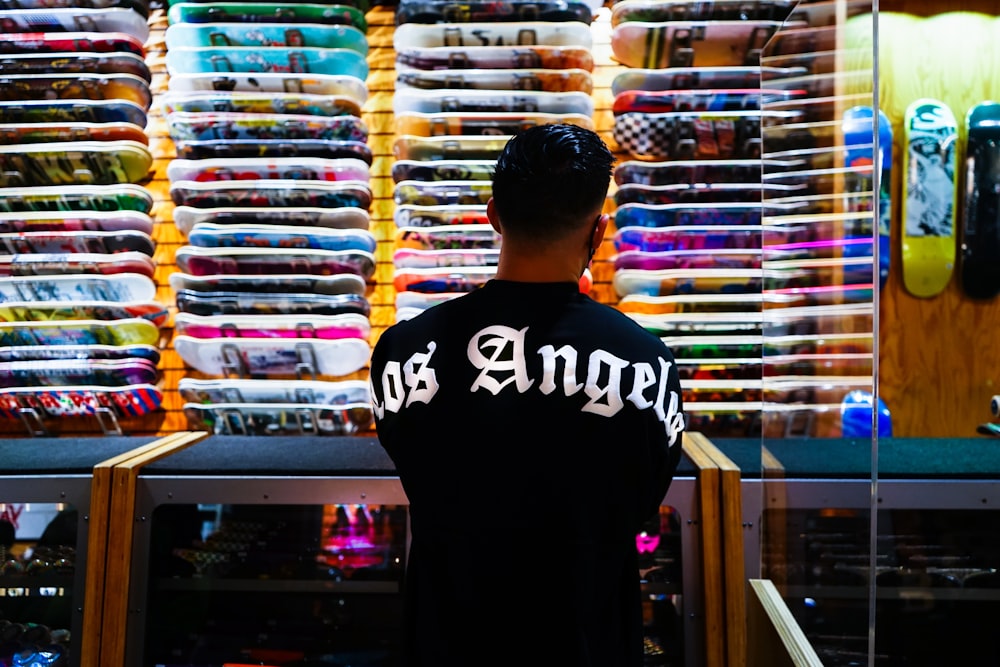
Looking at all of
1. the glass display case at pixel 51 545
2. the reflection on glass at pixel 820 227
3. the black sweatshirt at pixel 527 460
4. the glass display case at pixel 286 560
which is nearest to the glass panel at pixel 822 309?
the reflection on glass at pixel 820 227

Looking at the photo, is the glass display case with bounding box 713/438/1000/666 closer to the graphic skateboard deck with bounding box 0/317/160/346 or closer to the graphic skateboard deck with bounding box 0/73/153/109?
the graphic skateboard deck with bounding box 0/317/160/346

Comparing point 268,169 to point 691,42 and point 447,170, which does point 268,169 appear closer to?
point 447,170

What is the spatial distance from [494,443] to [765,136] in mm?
1431

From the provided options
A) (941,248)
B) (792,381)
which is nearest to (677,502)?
(792,381)

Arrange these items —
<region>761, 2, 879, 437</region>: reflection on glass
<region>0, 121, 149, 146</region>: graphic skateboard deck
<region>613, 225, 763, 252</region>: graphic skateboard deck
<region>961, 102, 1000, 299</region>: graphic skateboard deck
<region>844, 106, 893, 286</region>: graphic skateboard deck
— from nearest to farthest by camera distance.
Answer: <region>844, 106, 893, 286</region>: graphic skateboard deck → <region>761, 2, 879, 437</region>: reflection on glass → <region>613, 225, 763, 252</region>: graphic skateboard deck → <region>0, 121, 149, 146</region>: graphic skateboard deck → <region>961, 102, 1000, 299</region>: graphic skateboard deck

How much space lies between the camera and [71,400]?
111 inches

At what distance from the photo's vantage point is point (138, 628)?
2025 millimetres

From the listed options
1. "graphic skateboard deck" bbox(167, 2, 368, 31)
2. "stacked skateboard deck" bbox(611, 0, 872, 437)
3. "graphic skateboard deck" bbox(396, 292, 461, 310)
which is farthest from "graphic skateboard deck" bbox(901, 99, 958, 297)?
"graphic skateboard deck" bbox(167, 2, 368, 31)

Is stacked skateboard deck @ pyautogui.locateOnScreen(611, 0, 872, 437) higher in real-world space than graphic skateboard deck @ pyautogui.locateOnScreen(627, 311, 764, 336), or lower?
higher

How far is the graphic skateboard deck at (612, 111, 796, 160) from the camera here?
274 centimetres

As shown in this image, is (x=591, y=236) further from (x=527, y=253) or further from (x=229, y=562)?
(x=229, y=562)

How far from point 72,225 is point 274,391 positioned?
910mm

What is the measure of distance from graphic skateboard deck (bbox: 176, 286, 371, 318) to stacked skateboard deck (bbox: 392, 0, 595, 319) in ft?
0.69

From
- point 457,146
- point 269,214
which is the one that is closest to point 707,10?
point 457,146
